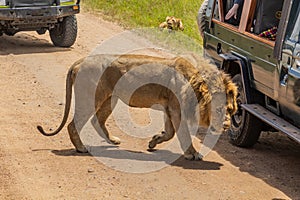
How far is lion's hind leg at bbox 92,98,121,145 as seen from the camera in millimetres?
6750

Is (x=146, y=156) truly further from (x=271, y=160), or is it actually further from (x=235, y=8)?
(x=235, y=8)

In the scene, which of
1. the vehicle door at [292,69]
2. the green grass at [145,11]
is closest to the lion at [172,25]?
the green grass at [145,11]

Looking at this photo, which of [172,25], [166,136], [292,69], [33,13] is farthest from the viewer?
[172,25]

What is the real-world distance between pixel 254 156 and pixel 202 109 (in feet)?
3.21

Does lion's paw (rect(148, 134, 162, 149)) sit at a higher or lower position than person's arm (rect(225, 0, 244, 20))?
lower

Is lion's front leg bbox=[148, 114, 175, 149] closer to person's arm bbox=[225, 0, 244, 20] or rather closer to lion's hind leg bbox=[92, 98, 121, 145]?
lion's hind leg bbox=[92, 98, 121, 145]

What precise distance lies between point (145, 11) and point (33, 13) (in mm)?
5446

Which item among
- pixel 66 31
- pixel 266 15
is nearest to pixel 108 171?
pixel 266 15

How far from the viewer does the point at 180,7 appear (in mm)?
17203

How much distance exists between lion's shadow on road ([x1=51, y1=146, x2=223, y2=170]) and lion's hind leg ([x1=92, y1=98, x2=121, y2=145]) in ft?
0.58

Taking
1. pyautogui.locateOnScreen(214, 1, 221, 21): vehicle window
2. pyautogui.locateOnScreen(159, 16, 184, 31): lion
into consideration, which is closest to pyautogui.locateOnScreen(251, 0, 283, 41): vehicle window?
pyautogui.locateOnScreen(214, 1, 221, 21): vehicle window

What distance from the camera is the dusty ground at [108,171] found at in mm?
5496

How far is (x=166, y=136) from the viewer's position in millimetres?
6598

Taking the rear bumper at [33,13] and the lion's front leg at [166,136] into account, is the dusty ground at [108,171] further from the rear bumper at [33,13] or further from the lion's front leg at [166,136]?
the rear bumper at [33,13]
